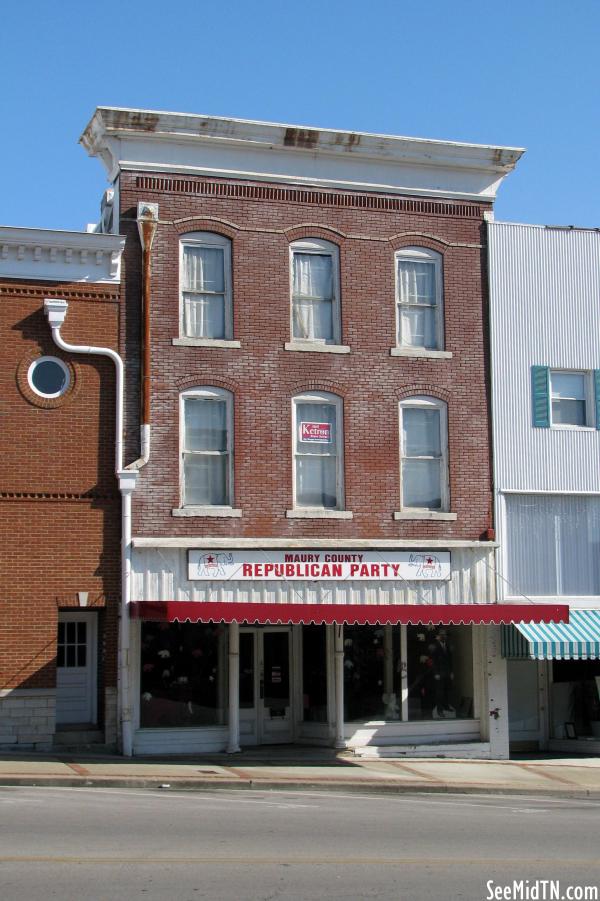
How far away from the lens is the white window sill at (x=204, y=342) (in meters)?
21.0

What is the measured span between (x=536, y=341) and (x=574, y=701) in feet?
23.4

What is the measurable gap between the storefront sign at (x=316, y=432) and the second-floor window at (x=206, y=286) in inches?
84.7

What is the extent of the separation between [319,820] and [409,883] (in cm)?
394

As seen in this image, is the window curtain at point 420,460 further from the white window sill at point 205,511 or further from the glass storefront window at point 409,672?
the white window sill at point 205,511

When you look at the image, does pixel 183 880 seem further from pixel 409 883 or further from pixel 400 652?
pixel 400 652

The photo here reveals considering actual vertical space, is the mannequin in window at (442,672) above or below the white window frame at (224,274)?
below

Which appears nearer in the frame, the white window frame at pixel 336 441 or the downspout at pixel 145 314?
the downspout at pixel 145 314

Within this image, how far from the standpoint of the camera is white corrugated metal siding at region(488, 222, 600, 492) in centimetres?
2297

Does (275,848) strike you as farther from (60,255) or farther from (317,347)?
(60,255)

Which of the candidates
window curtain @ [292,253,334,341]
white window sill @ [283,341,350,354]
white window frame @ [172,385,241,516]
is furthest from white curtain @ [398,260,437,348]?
white window frame @ [172,385,241,516]

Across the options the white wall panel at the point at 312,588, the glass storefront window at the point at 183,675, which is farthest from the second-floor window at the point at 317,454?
the glass storefront window at the point at 183,675

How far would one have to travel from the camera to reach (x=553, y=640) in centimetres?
2147

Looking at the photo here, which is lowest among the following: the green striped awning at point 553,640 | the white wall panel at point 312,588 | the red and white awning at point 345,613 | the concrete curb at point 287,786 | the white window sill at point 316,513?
the concrete curb at point 287,786

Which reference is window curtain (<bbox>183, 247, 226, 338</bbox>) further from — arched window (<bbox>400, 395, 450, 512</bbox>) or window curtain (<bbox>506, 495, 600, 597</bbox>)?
window curtain (<bbox>506, 495, 600, 597</bbox>)
